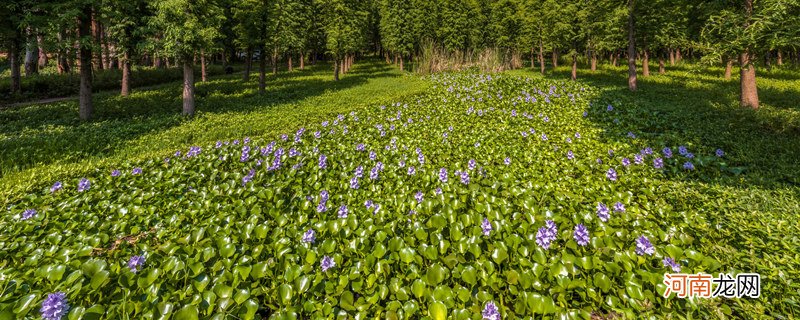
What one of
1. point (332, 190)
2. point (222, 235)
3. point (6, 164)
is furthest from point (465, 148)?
point (6, 164)

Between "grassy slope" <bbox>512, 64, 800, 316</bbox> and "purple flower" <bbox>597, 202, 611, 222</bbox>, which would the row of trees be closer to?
"grassy slope" <bbox>512, 64, 800, 316</bbox>

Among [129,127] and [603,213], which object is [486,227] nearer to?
[603,213]

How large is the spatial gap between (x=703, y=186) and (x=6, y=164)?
14037 mm

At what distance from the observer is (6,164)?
25.1 feet

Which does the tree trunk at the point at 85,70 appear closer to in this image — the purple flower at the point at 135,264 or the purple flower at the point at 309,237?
the purple flower at the point at 135,264

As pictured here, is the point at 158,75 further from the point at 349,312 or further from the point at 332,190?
the point at 349,312

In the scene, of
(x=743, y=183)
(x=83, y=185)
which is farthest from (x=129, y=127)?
(x=743, y=183)

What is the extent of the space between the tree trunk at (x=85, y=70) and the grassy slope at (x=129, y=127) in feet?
1.50

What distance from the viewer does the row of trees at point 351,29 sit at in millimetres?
9398

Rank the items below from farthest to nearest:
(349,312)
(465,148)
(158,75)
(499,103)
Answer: (158,75) → (499,103) → (465,148) → (349,312)

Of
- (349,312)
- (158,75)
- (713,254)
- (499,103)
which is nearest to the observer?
(349,312)

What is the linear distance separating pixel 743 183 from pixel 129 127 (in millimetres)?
15895

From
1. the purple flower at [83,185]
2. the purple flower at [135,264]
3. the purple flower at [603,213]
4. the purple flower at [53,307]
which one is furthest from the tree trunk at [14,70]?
the purple flower at [603,213]

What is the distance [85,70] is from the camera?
12.2m
